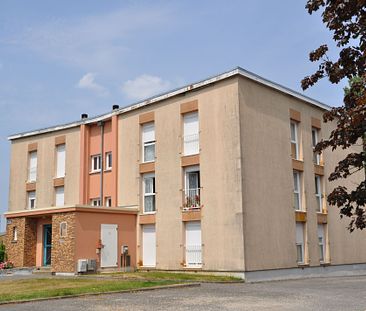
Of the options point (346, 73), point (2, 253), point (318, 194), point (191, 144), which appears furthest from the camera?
point (2, 253)

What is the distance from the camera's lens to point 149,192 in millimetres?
26328

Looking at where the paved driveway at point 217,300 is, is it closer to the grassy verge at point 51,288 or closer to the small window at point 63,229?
the grassy verge at point 51,288

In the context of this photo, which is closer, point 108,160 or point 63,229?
point 63,229

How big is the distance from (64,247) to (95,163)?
751 centimetres

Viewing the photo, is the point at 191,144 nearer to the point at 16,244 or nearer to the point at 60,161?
the point at 60,161

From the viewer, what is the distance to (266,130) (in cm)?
2406

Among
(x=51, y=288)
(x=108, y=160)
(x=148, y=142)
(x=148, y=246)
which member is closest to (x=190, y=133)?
(x=148, y=142)

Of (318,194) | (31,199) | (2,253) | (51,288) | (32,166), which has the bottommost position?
(51,288)

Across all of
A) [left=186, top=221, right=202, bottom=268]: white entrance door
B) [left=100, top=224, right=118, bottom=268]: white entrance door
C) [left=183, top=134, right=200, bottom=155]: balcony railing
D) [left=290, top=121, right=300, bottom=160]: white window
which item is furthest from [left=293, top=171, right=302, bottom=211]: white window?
[left=100, top=224, right=118, bottom=268]: white entrance door

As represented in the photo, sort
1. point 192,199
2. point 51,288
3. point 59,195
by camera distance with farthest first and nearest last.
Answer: point 59,195 < point 192,199 < point 51,288

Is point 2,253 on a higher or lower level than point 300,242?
lower

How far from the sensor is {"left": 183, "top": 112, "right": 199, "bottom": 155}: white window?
2442 centimetres

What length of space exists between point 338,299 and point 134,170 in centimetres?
1454

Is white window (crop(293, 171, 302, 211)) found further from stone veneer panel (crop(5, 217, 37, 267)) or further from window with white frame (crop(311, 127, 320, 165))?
stone veneer panel (crop(5, 217, 37, 267))
